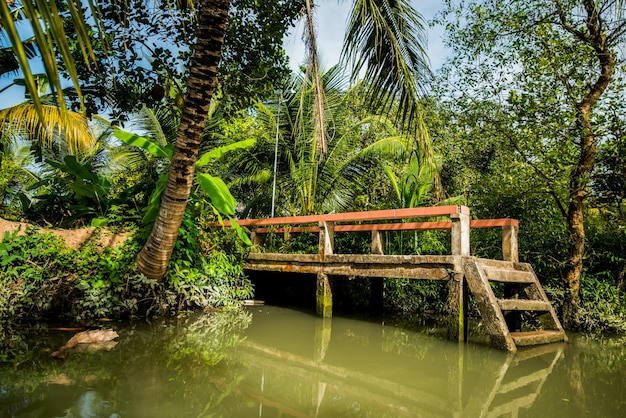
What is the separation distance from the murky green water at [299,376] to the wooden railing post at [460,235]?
3.26 ft

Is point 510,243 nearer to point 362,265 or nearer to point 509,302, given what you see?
point 509,302

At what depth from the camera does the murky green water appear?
2.75 m

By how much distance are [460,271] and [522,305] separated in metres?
0.76

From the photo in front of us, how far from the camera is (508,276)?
16.4ft

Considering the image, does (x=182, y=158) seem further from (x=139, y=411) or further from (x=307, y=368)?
(x=139, y=411)

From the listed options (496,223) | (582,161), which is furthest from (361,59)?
(582,161)

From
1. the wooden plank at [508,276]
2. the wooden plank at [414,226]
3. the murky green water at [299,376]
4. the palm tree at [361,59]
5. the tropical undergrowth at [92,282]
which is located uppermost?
the palm tree at [361,59]

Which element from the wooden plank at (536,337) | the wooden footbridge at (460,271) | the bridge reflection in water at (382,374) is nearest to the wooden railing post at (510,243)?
the wooden footbridge at (460,271)

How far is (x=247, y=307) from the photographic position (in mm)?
7016

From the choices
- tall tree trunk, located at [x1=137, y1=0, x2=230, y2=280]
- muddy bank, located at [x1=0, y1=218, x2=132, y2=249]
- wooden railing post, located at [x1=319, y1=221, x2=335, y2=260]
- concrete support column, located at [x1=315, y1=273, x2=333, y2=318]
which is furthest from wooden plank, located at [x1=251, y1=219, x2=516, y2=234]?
muddy bank, located at [x1=0, y1=218, x2=132, y2=249]

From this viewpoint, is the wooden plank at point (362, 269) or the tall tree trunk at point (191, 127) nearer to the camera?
the tall tree trunk at point (191, 127)

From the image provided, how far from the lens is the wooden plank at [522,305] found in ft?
15.1

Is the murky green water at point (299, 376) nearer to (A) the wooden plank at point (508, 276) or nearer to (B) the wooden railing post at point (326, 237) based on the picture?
(A) the wooden plank at point (508, 276)

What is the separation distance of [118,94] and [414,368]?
→ 4574 mm
